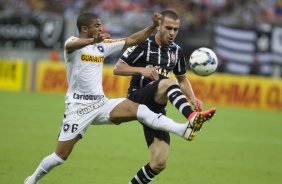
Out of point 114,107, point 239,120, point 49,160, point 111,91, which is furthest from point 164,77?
point 111,91

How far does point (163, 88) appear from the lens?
735 cm

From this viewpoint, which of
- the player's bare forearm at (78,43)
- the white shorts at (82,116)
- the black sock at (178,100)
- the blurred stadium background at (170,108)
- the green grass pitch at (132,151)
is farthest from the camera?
the blurred stadium background at (170,108)

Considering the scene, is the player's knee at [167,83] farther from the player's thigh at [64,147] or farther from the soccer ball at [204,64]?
the player's thigh at [64,147]

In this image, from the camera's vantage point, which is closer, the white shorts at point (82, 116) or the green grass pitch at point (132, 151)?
the white shorts at point (82, 116)

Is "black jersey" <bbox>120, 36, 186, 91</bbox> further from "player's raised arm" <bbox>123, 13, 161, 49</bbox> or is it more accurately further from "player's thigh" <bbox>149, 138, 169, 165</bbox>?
"player's thigh" <bbox>149, 138, 169, 165</bbox>

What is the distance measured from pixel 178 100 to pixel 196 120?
1.43 feet

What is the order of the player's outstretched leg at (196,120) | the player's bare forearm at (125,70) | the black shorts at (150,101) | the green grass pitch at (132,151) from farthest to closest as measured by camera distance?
the green grass pitch at (132,151) < the player's bare forearm at (125,70) < the black shorts at (150,101) < the player's outstretched leg at (196,120)

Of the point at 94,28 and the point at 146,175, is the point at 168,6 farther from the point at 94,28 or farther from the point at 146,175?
the point at 146,175

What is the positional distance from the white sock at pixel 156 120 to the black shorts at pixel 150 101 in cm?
12

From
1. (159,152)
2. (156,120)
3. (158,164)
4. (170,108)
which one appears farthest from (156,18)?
(170,108)

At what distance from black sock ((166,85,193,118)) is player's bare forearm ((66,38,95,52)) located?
1.02 meters

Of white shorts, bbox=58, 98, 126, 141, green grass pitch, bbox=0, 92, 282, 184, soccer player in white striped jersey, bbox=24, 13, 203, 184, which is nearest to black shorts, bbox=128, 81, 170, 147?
soccer player in white striped jersey, bbox=24, 13, 203, 184

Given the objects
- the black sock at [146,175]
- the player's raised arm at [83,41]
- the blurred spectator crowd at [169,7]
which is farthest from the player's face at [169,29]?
the blurred spectator crowd at [169,7]

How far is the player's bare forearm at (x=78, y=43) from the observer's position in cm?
727
